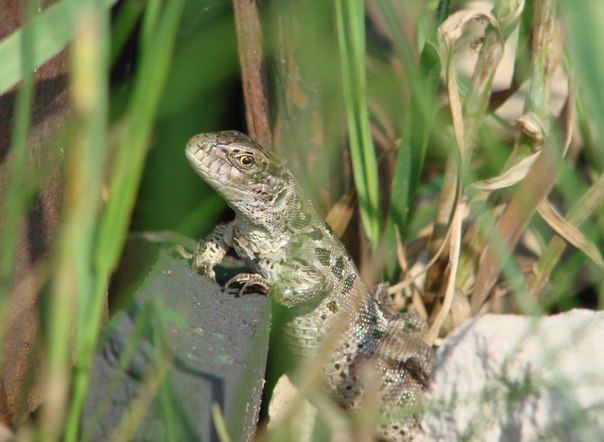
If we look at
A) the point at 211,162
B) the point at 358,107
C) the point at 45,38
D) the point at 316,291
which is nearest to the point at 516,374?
the point at 316,291

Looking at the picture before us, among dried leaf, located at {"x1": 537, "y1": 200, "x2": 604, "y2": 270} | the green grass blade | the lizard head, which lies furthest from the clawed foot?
the green grass blade

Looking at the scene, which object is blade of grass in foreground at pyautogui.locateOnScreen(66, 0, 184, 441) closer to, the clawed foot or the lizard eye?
the clawed foot

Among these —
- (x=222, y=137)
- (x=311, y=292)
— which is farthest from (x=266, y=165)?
(x=311, y=292)

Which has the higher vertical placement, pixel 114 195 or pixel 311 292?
pixel 114 195

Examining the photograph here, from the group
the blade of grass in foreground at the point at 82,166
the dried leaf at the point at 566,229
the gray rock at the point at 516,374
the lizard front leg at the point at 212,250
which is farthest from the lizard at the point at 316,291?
the blade of grass in foreground at the point at 82,166

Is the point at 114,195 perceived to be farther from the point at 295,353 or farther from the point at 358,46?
the point at 295,353

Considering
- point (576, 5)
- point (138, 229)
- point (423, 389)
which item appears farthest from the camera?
point (138, 229)
